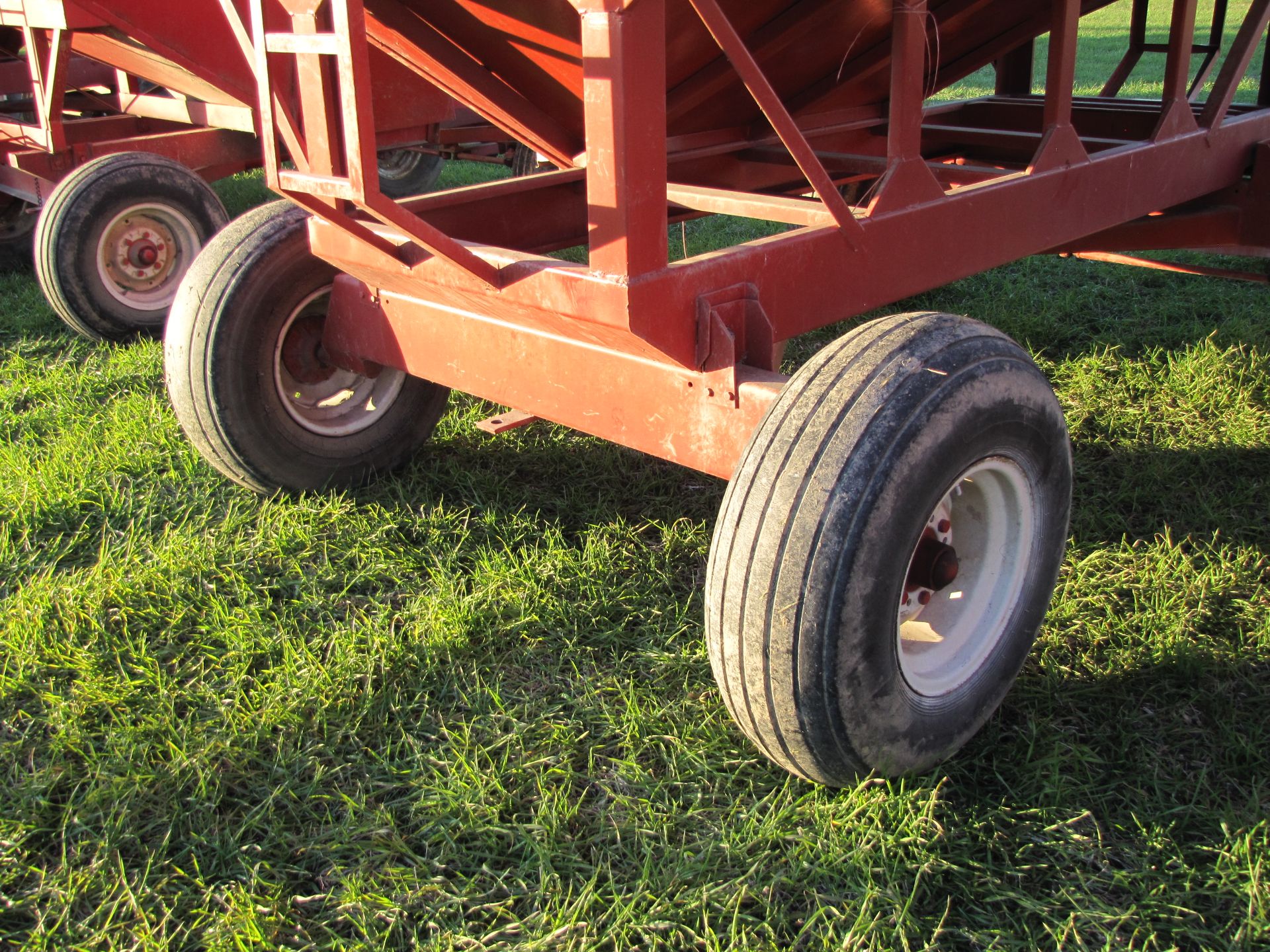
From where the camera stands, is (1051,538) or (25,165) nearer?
(1051,538)

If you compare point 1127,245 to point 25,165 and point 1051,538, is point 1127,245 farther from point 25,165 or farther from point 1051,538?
point 25,165

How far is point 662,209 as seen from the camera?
1.96 meters

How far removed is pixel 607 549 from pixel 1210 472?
1.93 m

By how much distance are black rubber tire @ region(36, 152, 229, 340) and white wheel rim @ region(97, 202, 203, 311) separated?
0.03m

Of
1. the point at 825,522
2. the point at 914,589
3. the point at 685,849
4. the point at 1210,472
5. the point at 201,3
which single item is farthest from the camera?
the point at 201,3

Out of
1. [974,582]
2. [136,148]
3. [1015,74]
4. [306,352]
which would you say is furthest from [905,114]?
[136,148]

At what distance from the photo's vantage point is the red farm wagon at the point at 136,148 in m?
4.54

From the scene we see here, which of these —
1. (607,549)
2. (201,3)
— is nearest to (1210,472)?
(607,549)

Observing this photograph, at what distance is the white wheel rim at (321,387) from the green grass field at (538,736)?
24 cm

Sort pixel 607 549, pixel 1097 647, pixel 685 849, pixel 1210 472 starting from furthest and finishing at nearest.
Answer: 1. pixel 1210 472
2. pixel 607 549
3. pixel 1097 647
4. pixel 685 849

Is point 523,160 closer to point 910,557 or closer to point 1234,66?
point 1234,66

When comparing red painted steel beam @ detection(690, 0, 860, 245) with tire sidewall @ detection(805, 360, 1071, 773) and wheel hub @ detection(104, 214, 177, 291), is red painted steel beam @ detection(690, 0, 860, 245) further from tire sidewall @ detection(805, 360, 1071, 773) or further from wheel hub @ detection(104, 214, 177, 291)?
wheel hub @ detection(104, 214, 177, 291)

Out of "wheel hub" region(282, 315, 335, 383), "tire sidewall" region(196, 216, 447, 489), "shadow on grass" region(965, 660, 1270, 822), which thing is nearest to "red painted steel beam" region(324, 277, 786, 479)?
"tire sidewall" region(196, 216, 447, 489)

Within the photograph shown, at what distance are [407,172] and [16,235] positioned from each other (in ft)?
8.77
